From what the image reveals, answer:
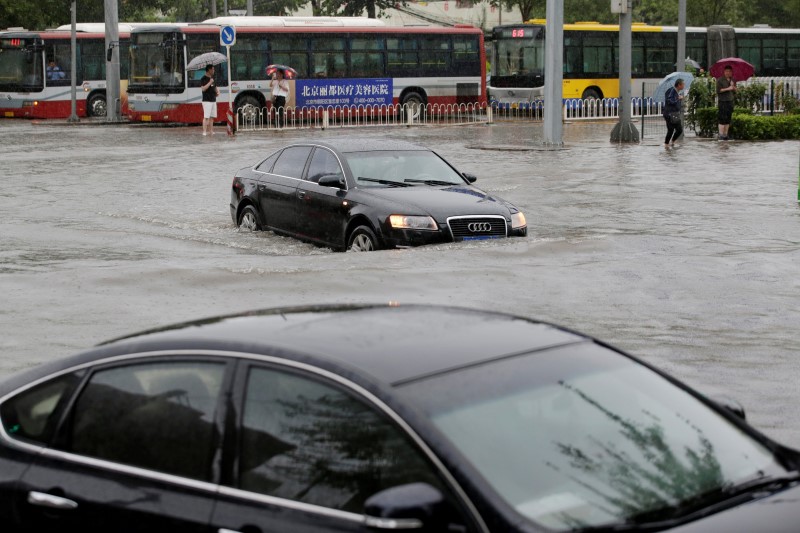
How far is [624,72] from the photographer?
35.1m

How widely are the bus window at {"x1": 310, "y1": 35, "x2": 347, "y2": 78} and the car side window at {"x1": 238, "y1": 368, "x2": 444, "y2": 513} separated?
43159 millimetres

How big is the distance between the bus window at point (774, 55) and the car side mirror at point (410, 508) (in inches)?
2126

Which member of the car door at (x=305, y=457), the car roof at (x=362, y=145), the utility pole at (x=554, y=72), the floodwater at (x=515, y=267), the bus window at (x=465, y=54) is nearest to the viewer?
the car door at (x=305, y=457)

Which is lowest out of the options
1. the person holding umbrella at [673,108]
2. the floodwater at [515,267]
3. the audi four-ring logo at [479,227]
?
the floodwater at [515,267]

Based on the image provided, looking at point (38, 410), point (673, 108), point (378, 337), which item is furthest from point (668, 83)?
point (378, 337)

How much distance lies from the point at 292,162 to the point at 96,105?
1425 inches

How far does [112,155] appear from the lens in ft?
103

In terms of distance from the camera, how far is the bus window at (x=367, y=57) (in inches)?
1865

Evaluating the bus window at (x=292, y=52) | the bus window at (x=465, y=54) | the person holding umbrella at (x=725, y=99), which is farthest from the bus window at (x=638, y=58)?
the person holding umbrella at (x=725, y=99)

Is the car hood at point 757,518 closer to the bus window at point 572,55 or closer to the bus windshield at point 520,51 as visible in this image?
the bus windshield at point 520,51

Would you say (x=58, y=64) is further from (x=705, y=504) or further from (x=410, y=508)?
(x=410, y=508)

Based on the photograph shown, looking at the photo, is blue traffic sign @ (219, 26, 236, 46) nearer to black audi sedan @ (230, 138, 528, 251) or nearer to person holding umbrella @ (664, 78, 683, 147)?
person holding umbrella @ (664, 78, 683, 147)

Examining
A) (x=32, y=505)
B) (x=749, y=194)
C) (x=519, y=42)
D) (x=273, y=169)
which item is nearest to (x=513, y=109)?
(x=519, y=42)

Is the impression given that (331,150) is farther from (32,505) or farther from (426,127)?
(426,127)
